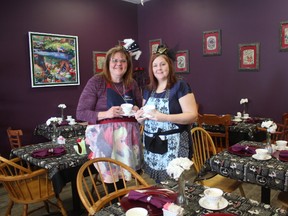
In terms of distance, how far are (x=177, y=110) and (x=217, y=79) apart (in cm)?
290

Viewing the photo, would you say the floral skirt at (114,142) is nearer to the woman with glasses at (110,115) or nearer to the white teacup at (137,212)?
the woman with glasses at (110,115)

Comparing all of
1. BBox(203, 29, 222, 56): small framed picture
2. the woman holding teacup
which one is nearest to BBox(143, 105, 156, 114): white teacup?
the woman holding teacup

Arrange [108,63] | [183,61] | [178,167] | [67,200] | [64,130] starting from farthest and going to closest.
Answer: [183,61] → [64,130] → [67,200] → [108,63] → [178,167]

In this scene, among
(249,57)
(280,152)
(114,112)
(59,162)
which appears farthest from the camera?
(249,57)

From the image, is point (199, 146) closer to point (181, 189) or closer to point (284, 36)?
point (181, 189)

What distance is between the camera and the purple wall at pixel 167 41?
12.6 ft

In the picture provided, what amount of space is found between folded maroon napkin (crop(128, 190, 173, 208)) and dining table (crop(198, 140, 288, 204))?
3.07ft

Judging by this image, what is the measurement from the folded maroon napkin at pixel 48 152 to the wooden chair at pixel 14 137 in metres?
1.09

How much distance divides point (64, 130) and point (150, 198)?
261 centimetres

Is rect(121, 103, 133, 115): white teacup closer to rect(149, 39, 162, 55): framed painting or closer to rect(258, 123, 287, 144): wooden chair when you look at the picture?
rect(258, 123, 287, 144): wooden chair

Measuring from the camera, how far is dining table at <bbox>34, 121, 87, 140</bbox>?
3.64 metres

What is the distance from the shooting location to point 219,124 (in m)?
3.51

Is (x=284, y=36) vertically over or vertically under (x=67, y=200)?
over

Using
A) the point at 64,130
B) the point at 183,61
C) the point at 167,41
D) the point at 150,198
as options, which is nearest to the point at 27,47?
the point at 64,130
